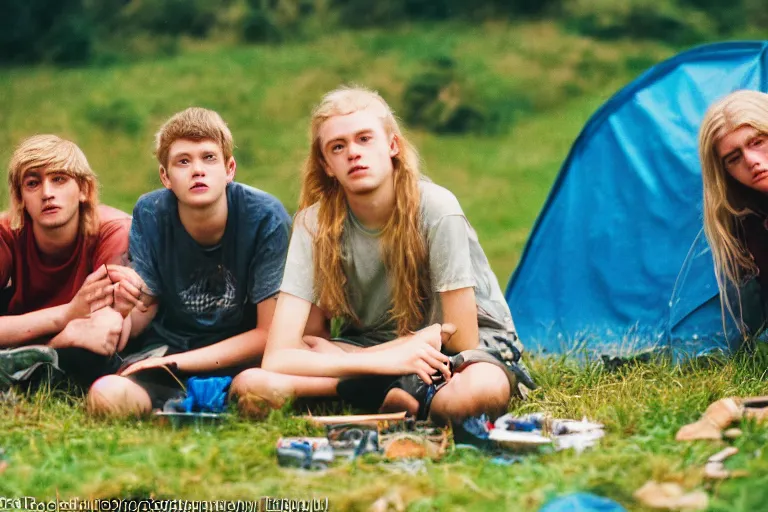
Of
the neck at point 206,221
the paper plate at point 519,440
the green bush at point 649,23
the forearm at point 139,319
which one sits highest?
the green bush at point 649,23

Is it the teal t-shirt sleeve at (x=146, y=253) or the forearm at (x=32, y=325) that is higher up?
the teal t-shirt sleeve at (x=146, y=253)

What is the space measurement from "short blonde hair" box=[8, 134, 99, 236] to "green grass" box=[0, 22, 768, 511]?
0.68 m

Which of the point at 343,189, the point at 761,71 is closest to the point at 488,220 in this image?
the point at 761,71

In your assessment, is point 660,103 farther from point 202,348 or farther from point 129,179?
point 129,179

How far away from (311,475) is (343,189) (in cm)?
116

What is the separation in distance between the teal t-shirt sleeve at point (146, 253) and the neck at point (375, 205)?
0.75 m

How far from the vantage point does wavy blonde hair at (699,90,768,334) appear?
11.8ft

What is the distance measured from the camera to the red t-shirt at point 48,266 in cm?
385

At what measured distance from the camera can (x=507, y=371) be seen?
133 inches

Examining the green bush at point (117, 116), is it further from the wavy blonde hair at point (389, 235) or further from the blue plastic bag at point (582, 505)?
the blue plastic bag at point (582, 505)

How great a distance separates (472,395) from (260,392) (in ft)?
2.23

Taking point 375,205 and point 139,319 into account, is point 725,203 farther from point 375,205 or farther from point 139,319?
point 139,319

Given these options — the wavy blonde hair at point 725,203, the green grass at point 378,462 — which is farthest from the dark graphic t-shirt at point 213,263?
the wavy blonde hair at point 725,203

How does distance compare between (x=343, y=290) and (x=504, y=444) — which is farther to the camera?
(x=343, y=290)
